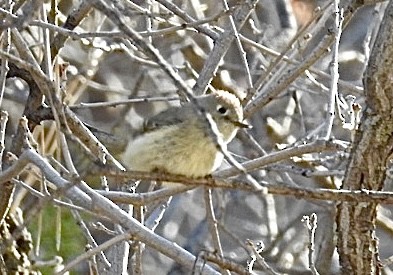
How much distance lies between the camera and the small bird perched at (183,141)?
12.9 feet

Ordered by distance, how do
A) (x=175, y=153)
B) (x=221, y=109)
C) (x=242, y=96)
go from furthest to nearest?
(x=242, y=96) → (x=221, y=109) → (x=175, y=153)

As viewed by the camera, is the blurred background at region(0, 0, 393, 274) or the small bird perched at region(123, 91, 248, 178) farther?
the blurred background at region(0, 0, 393, 274)

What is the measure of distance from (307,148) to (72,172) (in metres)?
0.92

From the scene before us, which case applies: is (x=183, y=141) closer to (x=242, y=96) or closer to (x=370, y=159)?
(x=370, y=159)

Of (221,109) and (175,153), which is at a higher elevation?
(221,109)

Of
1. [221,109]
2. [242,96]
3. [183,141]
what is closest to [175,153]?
[183,141]

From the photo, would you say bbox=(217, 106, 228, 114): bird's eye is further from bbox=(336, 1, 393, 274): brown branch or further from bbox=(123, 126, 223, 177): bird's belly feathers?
bbox=(336, 1, 393, 274): brown branch

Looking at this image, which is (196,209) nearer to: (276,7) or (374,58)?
(276,7)

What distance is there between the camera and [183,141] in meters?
4.06

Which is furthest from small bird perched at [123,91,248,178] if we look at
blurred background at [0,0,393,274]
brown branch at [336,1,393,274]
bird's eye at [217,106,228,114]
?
blurred background at [0,0,393,274]

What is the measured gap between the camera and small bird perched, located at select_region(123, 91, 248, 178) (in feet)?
12.9

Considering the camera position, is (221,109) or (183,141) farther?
(221,109)

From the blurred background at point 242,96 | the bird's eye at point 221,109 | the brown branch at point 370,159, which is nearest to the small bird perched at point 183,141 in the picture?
the bird's eye at point 221,109

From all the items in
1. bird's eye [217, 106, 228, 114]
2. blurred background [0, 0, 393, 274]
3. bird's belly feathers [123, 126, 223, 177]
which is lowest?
bird's belly feathers [123, 126, 223, 177]
